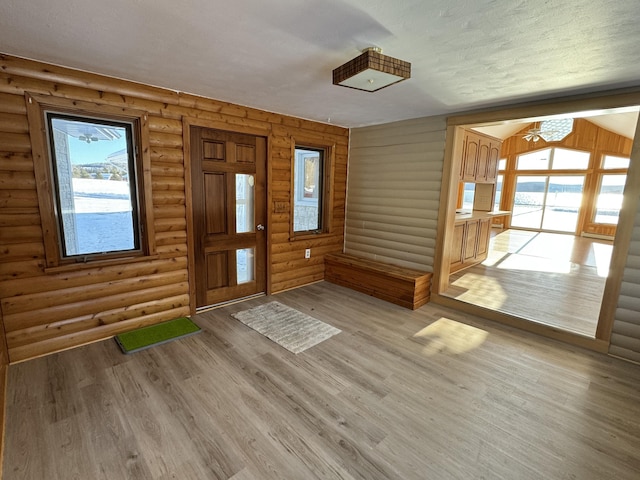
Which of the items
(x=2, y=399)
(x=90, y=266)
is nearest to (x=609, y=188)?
(x=90, y=266)

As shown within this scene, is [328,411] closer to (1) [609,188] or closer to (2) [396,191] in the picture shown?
(2) [396,191]

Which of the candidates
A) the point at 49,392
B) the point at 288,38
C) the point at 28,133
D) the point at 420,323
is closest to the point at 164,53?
the point at 288,38

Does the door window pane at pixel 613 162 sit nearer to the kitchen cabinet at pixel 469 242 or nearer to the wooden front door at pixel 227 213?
the kitchen cabinet at pixel 469 242

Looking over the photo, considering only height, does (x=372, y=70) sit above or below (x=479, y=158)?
above

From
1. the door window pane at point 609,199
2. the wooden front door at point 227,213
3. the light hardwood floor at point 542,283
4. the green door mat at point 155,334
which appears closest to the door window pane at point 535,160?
the door window pane at point 609,199

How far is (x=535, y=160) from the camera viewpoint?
32.3 feet

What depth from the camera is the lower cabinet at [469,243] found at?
4.99m

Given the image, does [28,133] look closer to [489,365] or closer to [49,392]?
[49,392]

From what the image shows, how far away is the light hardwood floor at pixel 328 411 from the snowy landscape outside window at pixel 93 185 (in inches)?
38.6

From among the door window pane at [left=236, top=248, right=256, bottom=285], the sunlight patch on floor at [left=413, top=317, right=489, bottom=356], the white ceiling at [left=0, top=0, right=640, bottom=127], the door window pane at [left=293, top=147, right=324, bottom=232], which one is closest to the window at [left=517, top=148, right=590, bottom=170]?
the white ceiling at [left=0, top=0, right=640, bottom=127]

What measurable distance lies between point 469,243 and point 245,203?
157 inches

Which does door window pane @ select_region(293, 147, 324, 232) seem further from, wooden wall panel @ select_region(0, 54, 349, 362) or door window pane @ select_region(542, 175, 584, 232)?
door window pane @ select_region(542, 175, 584, 232)

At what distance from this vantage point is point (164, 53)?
2.12m

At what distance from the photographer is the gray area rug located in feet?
9.52
